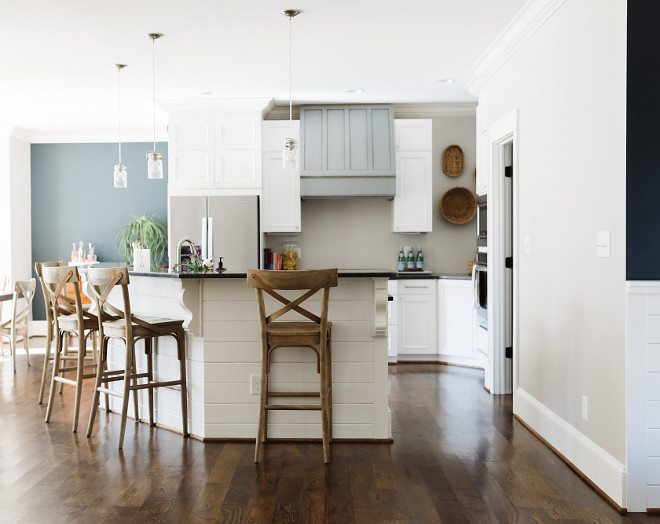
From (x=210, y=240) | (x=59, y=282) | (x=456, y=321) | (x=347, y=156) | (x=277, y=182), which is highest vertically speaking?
(x=347, y=156)

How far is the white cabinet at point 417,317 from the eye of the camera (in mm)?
6680

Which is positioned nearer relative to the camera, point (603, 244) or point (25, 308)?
point (603, 244)

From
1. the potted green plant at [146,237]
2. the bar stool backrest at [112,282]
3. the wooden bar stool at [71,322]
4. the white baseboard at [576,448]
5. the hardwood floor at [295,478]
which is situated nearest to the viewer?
the hardwood floor at [295,478]

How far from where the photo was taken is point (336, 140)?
265 inches

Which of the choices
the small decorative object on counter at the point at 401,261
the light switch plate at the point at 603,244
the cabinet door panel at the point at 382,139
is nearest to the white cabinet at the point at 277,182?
the cabinet door panel at the point at 382,139

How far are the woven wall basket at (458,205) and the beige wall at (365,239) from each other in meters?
0.09

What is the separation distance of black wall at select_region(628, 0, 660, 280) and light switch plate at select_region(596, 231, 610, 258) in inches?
7.8

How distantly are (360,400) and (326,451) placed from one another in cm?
51

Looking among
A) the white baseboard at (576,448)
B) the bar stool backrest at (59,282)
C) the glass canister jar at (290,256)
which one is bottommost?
the white baseboard at (576,448)

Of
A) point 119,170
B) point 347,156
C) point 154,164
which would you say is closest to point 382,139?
point 347,156

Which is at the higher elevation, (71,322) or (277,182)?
(277,182)

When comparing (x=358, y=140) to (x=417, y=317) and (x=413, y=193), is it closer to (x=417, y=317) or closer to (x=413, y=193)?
(x=413, y=193)

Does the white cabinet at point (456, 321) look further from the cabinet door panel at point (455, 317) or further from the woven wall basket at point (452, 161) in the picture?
the woven wall basket at point (452, 161)

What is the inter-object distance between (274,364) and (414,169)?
356 centimetres
